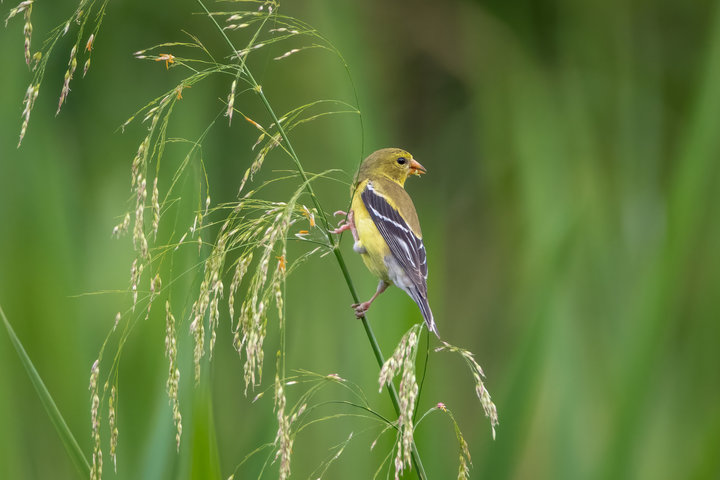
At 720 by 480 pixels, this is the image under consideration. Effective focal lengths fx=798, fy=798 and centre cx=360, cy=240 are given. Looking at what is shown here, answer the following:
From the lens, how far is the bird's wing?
1.62 meters

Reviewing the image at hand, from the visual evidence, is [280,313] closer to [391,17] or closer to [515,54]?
[515,54]

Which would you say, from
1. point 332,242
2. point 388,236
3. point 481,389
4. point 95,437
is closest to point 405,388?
point 481,389

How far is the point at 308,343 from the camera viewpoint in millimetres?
1580

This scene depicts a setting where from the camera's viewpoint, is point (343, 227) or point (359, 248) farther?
point (359, 248)

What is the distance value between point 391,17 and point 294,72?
0.50 meters

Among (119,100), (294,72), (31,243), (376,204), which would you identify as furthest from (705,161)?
(119,100)

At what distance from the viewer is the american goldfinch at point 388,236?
5.21ft

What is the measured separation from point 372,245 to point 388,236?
0.06m

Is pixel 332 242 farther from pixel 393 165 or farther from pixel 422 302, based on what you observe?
pixel 393 165

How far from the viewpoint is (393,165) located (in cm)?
216

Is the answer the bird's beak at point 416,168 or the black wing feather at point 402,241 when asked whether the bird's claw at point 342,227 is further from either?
the bird's beak at point 416,168

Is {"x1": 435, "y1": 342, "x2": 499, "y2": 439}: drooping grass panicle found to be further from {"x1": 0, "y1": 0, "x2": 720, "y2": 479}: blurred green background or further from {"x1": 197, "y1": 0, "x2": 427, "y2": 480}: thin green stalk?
{"x1": 0, "y1": 0, "x2": 720, "y2": 479}: blurred green background

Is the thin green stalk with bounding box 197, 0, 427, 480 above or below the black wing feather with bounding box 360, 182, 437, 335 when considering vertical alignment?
above

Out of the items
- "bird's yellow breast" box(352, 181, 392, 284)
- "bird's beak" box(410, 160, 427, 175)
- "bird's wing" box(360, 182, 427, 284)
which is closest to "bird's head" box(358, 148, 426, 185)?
"bird's beak" box(410, 160, 427, 175)
